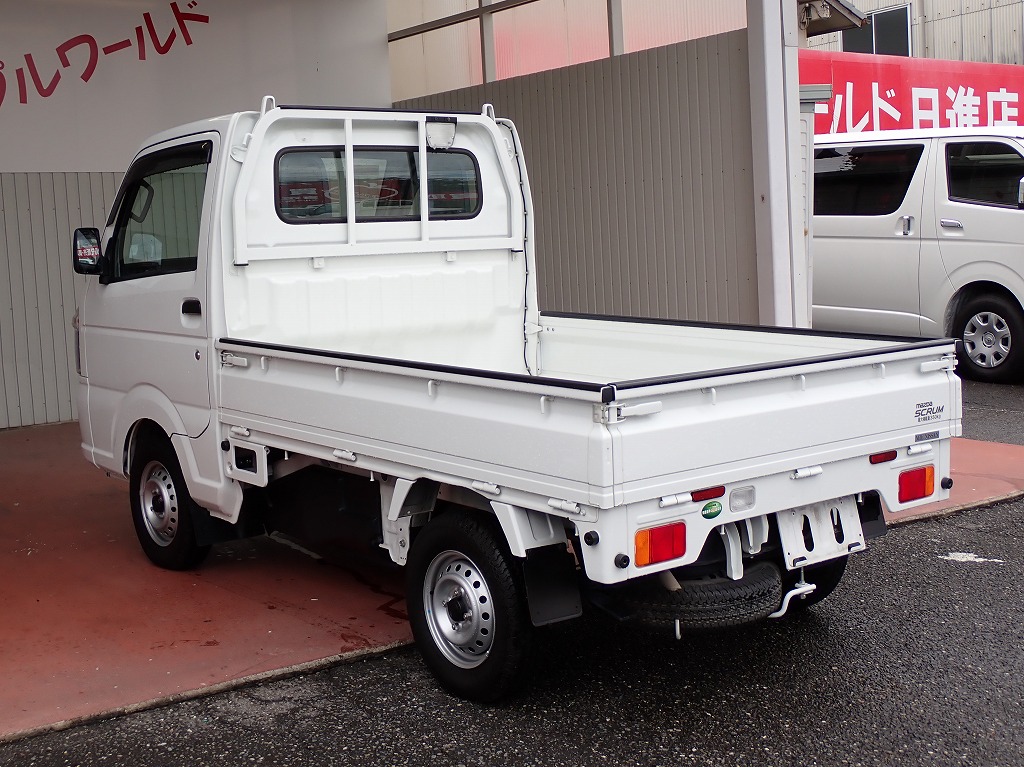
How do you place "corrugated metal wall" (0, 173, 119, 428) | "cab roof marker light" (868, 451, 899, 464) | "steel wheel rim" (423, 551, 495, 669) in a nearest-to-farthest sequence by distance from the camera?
"steel wheel rim" (423, 551, 495, 669) → "cab roof marker light" (868, 451, 899, 464) → "corrugated metal wall" (0, 173, 119, 428)

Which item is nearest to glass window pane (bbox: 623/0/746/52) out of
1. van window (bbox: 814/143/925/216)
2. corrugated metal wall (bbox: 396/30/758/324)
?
corrugated metal wall (bbox: 396/30/758/324)

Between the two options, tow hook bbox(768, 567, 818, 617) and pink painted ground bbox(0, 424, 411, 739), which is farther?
pink painted ground bbox(0, 424, 411, 739)

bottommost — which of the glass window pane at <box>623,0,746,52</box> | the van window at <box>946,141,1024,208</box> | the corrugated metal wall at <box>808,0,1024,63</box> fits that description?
the van window at <box>946,141,1024,208</box>

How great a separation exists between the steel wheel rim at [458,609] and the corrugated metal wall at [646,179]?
452 cm

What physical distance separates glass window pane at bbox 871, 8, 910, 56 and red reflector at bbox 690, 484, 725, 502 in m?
23.0

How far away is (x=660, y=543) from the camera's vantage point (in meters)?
3.77

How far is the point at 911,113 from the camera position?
52.9 feet

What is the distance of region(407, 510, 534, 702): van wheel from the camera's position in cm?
410

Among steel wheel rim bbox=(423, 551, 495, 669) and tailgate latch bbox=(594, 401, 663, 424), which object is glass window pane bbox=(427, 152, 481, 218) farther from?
tailgate latch bbox=(594, 401, 663, 424)

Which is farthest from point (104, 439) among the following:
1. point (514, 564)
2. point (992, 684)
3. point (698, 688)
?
point (992, 684)

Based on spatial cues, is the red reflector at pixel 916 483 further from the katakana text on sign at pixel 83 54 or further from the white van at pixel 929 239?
the katakana text on sign at pixel 83 54

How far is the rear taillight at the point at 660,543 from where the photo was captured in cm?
372

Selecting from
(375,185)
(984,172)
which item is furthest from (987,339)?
(375,185)

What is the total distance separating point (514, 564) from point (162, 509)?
2.75 meters
